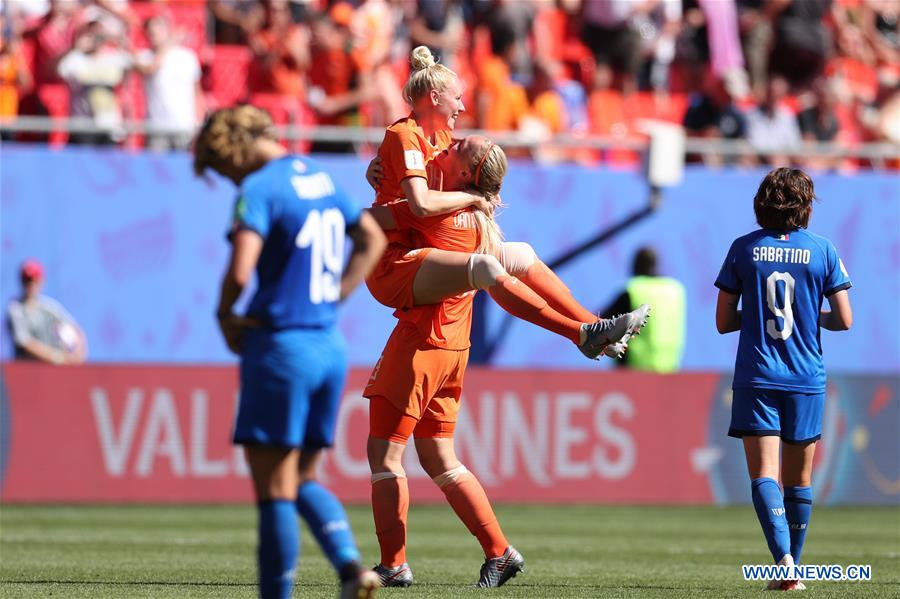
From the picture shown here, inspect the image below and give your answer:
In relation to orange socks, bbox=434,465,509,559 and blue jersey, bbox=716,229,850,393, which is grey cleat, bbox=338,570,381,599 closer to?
orange socks, bbox=434,465,509,559

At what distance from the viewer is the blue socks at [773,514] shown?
8.01 m

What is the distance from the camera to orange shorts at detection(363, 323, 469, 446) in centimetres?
816

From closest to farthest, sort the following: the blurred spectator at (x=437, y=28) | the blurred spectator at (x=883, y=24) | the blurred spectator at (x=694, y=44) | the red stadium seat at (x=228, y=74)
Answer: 1. the red stadium seat at (x=228, y=74)
2. the blurred spectator at (x=437, y=28)
3. the blurred spectator at (x=694, y=44)
4. the blurred spectator at (x=883, y=24)

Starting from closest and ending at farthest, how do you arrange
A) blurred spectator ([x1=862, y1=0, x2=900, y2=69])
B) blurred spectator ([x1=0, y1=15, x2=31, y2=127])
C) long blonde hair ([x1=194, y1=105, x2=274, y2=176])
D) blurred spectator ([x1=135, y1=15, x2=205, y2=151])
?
long blonde hair ([x1=194, y1=105, x2=274, y2=176]) < blurred spectator ([x1=0, y1=15, x2=31, y2=127]) < blurred spectator ([x1=135, y1=15, x2=205, y2=151]) < blurred spectator ([x1=862, y1=0, x2=900, y2=69])

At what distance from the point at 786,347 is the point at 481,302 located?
10.0 meters

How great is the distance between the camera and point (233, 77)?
18.5m

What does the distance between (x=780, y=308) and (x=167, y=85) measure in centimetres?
1058

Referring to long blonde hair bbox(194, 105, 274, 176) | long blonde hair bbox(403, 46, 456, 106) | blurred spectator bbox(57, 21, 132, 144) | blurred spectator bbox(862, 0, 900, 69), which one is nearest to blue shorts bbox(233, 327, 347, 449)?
long blonde hair bbox(194, 105, 274, 176)

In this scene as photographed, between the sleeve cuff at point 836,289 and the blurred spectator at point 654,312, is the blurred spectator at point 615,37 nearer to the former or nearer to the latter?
the blurred spectator at point 654,312

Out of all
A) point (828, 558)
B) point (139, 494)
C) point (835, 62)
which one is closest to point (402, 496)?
point (828, 558)

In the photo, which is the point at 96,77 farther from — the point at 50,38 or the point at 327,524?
the point at 327,524

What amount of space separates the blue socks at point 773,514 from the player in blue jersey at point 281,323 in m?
2.68

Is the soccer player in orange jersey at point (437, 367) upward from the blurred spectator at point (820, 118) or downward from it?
downward

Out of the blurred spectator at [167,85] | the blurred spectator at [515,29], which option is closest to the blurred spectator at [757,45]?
the blurred spectator at [515,29]
